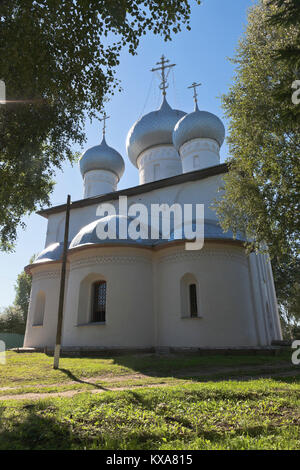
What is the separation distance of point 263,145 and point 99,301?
357 inches

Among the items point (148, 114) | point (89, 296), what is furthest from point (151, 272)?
point (148, 114)

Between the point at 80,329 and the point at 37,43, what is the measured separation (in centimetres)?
1026

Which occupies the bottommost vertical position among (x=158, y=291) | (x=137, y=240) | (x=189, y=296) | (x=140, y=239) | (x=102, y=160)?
(x=189, y=296)

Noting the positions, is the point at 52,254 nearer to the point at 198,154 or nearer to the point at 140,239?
the point at 140,239

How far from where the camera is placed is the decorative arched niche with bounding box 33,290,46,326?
15925mm

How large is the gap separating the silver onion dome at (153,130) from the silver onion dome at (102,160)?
1770mm

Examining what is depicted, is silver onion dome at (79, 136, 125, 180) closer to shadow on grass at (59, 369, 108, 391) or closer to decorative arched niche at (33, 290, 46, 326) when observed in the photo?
decorative arched niche at (33, 290, 46, 326)

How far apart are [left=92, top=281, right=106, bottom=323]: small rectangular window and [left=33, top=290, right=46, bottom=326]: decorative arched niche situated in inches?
139

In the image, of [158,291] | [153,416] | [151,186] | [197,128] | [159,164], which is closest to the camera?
[153,416]

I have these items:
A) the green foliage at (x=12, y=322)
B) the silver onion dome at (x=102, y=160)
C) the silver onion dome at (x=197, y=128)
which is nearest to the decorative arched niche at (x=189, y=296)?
the silver onion dome at (x=197, y=128)

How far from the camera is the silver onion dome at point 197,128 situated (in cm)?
2048

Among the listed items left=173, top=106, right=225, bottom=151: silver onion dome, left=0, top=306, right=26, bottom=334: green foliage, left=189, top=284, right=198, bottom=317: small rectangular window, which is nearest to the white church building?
left=189, top=284, right=198, bottom=317: small rectangular window

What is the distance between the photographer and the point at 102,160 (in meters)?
24.8

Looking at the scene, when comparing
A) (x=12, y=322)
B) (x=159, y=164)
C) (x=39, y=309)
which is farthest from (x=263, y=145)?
(x=12, y=322)
